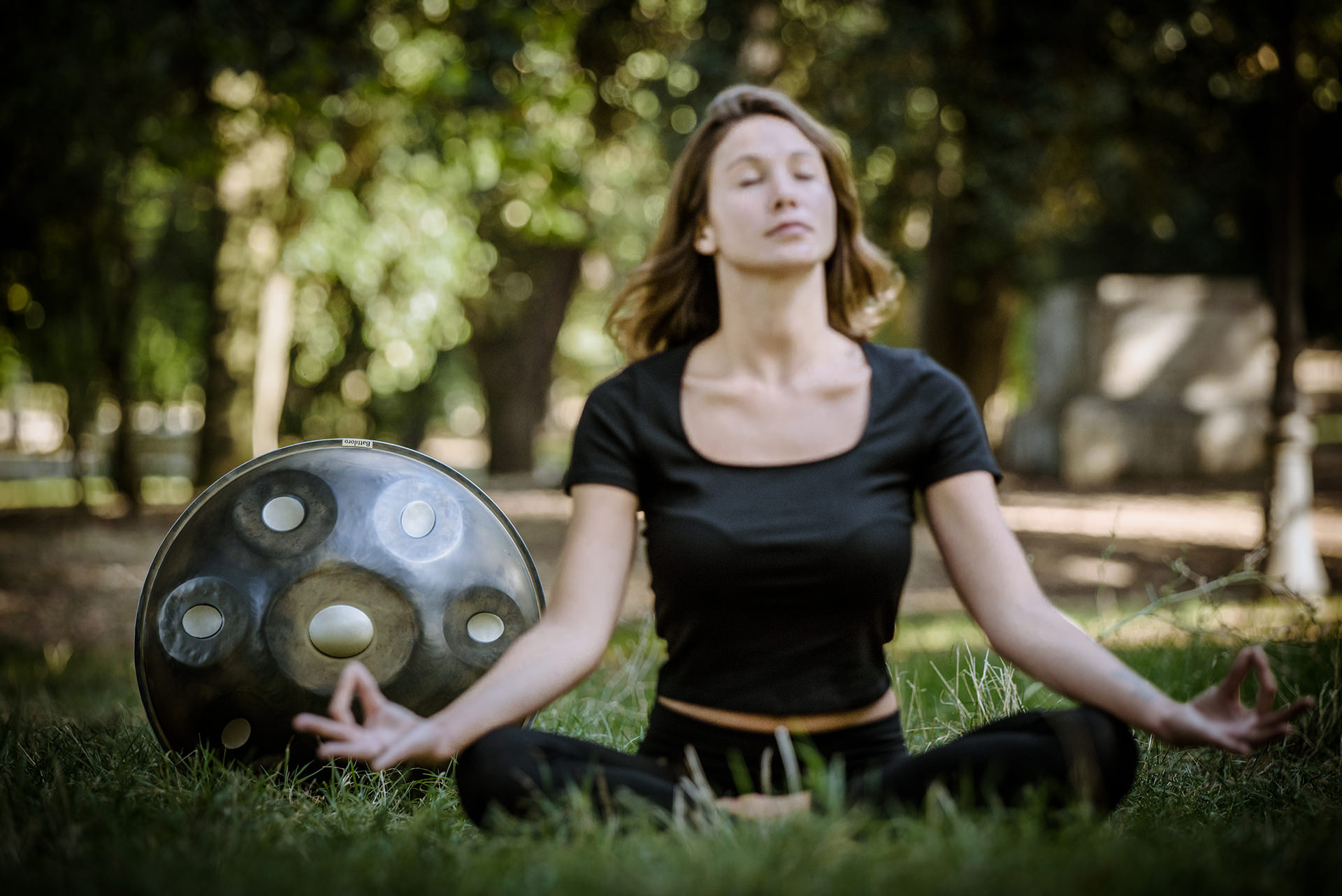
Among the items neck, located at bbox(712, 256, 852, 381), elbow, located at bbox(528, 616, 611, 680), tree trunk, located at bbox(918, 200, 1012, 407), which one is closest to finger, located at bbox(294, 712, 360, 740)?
elbow, located at bbox(528, 616, 611, 680)

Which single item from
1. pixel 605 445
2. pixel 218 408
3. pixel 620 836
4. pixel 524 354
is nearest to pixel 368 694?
pixel 620 836

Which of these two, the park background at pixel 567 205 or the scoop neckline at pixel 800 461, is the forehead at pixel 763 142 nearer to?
the scoop neckline at pixel 800 461

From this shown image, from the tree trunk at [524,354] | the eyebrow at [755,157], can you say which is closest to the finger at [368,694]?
the eyebrow at [755,157]

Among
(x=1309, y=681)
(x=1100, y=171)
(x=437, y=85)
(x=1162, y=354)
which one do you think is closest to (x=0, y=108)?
(x=437, y=85)

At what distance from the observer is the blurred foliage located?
26.4 feet

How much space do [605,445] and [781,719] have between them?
702 millimetres

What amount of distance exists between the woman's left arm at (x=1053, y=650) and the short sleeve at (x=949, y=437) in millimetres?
24

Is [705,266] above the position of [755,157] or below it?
below

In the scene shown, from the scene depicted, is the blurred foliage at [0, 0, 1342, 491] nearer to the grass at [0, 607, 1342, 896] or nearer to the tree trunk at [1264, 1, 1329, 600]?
the tree trunk at [1264, 1, 1329, 600]

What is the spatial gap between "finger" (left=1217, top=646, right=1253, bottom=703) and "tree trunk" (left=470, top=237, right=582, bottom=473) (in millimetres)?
17307

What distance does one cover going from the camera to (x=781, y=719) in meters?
2.46

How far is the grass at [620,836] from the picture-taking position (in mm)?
2041

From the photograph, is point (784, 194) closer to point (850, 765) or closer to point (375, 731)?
point (850, 765)

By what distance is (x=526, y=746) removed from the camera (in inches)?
94.5
